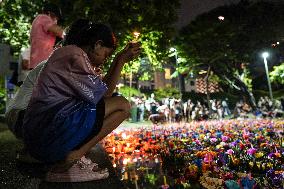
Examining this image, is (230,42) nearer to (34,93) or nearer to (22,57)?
(22,57)

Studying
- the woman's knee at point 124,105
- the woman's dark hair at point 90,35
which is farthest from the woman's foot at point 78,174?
the woman's dark hair at point 90,35

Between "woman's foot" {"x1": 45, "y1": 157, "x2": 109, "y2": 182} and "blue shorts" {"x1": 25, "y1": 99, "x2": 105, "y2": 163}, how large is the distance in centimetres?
15

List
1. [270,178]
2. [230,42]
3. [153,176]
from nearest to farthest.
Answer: [270,178]
[153,176]
[230,42]

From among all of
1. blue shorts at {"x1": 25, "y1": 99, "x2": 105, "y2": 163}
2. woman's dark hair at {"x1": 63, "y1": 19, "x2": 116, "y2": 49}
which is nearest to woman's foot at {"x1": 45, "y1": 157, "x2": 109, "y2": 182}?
blue shorts at {"x1": 25, "y1": 99, "x2": 105, "y2": 163}

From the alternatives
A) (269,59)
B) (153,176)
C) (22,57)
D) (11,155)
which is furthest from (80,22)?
(269,59)

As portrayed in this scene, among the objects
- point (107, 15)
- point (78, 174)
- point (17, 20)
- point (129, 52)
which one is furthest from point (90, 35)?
point (17, 20)

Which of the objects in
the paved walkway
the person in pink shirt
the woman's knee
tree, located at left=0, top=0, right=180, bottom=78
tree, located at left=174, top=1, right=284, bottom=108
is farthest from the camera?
tree, located at left=174, top=1, right=284, bottom=108

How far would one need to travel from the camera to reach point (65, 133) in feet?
7.75

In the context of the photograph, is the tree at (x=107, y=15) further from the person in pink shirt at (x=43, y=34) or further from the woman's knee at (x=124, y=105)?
the woman's knee at (x=124, y=105)

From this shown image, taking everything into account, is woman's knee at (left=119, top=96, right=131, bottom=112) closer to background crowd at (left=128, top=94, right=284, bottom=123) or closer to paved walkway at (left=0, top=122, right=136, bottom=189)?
paved walkway at (left=0, top=122, right=136, bottom=189)

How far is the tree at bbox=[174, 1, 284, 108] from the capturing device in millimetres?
29297

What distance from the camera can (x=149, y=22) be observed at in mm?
16562

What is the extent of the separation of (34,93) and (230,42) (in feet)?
101

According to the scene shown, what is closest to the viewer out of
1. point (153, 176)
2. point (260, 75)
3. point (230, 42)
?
point (153, 176)
